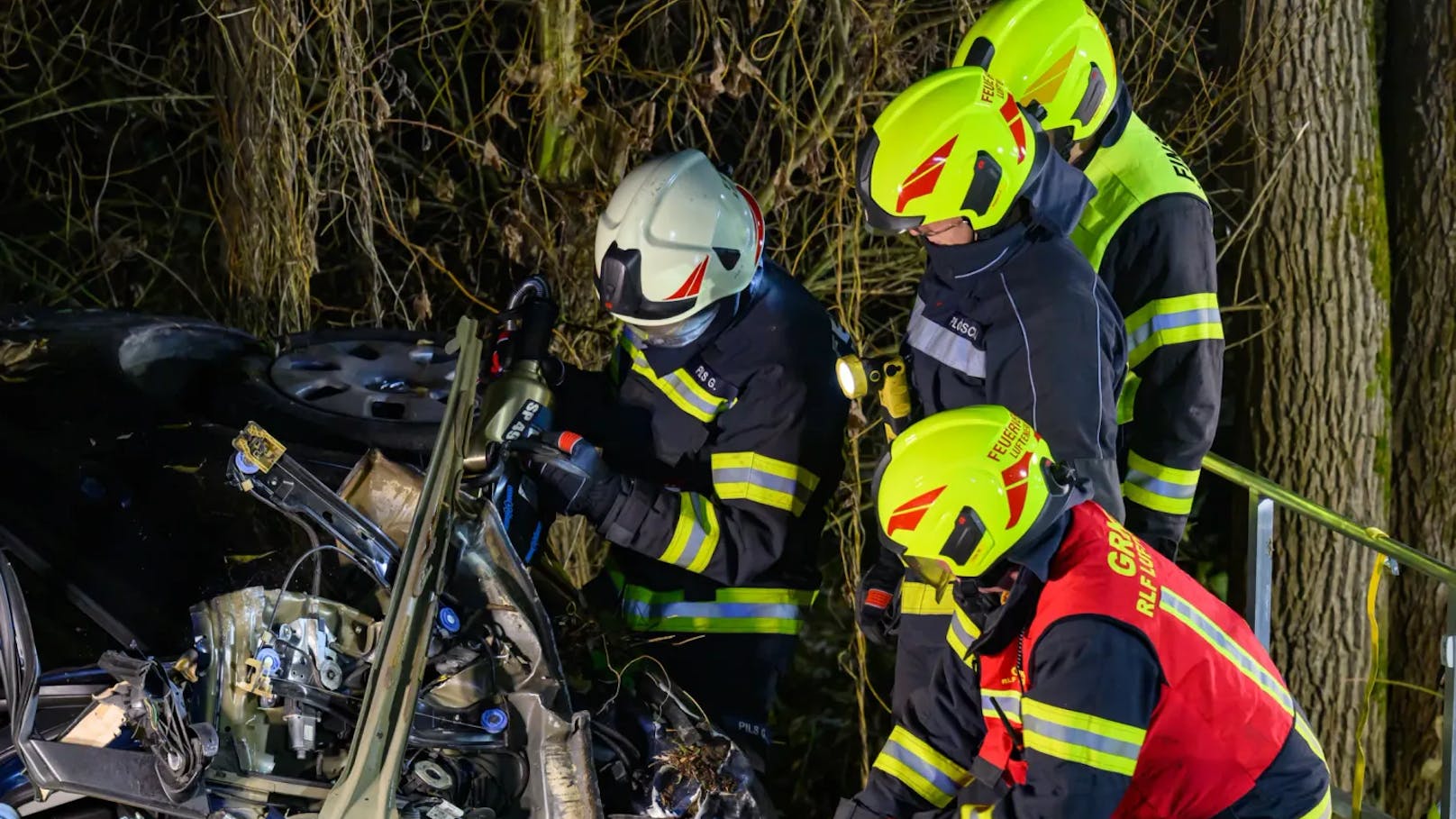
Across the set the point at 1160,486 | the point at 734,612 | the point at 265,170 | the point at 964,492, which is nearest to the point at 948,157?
the point at 964,492

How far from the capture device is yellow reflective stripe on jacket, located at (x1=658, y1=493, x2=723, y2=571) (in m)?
3.87

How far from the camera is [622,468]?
420 cm

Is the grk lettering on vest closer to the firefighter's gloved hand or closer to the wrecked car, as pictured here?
the firefighter's gloved hand

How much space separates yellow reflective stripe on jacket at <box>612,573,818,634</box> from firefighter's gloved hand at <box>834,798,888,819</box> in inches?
28.6

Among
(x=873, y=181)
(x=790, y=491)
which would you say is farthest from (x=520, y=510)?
(x=873, y=181)

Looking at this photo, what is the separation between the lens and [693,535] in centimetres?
388

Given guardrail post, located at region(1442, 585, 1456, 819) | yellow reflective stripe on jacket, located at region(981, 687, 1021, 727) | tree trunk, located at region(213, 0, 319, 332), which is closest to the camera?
yellow reflective stripe on jacket, located at region(981, 687, 1021, 727)

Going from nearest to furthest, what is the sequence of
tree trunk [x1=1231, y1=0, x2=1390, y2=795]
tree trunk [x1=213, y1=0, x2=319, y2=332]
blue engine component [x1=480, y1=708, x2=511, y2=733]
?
blue engine component [x1=480, y1=708, x2=511, y2=733]
tree trunk [x1=213, y1=0, x2=319, y2=332]
tree trunk [x1=1231, y1=0, x2=1390, y2=795]

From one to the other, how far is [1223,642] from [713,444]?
1534mm

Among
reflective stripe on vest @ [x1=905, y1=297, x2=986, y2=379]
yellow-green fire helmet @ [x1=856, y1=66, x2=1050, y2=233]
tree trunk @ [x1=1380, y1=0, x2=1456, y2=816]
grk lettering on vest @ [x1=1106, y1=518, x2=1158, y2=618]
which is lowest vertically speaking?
tree trunk @ [x1=1380, y1=0, x2=1456, y2=816]

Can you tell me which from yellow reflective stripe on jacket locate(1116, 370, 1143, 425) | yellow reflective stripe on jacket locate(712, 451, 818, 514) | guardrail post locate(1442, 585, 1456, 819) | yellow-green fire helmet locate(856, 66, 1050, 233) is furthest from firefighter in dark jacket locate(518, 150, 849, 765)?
guardrail post locate(1442, 585, 1456, 819)

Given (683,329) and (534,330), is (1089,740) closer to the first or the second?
(683,329)

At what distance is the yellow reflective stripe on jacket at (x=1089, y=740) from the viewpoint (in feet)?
9.11

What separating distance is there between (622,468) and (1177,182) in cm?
174
